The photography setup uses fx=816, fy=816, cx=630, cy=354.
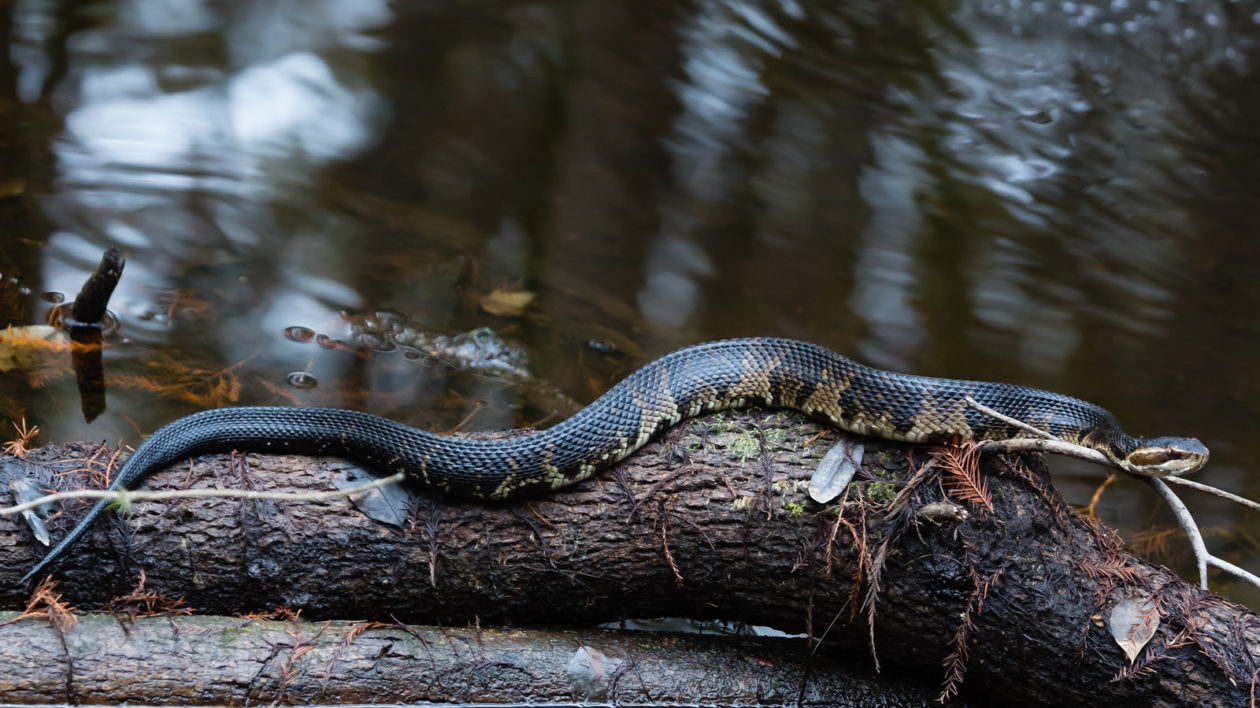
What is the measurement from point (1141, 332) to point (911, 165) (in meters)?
3.00

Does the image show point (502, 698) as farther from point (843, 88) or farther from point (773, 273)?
point (843, 88)

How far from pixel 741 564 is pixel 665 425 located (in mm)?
776

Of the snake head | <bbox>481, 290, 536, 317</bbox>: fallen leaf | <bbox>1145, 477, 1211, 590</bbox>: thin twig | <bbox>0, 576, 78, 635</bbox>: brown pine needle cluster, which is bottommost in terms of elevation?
<bbox>0, 576, 78, 635</bbox>: brown pine needle cluster

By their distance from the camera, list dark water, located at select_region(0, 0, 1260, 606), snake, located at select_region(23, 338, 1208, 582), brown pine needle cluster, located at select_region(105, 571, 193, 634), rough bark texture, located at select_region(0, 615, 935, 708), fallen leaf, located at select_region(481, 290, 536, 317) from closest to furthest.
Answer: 1. rough bark texture, located at select_region(0, 615, 935, 708)
2. brown pine needle cluster, located at select_region(105, 571, 193, 634)
3. snake, located at select_region(23, 338, 1208, 582)
4. dark water, located at select_region(0, 0, 1260, 606)
5. fallen leaf, located at select_region(481, 290, 536, 317)

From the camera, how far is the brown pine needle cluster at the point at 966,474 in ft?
12.4

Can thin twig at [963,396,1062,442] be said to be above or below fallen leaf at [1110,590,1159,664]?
above

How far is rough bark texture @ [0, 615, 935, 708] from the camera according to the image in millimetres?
3348

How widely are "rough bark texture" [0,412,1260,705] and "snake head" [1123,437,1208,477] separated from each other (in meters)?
0.40

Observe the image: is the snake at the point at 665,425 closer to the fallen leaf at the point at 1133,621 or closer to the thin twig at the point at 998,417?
the thin twig at the point at 998,417

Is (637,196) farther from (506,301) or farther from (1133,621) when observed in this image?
(1133,621)

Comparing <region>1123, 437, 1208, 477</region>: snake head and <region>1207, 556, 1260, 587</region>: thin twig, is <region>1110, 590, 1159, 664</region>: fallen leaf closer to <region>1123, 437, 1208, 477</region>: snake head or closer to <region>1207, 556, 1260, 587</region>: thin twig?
<region>1207, 556, 1260, 587</region>: thin twig

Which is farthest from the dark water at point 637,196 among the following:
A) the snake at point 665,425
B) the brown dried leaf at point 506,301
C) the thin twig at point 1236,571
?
→ the thin twig at point 1236,571

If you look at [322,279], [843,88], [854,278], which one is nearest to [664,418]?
[322,279]

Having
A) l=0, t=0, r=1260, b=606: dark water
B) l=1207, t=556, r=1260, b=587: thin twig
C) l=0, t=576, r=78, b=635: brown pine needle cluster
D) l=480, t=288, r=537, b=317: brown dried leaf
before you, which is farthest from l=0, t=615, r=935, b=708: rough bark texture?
l=480, t=288, r=537, b=317: brown dried leaf
